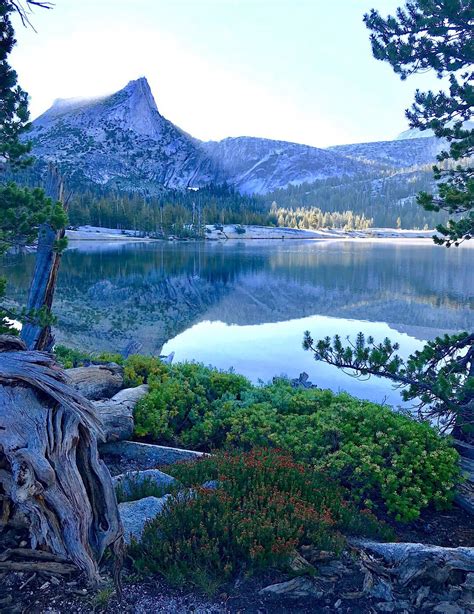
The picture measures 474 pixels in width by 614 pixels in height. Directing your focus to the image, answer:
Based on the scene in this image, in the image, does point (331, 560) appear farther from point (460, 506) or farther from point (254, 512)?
point (460, 506)

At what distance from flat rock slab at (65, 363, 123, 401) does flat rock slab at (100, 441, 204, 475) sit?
1.47 meters

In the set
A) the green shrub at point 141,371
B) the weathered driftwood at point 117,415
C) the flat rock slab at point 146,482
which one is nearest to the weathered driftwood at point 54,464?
the flat rock slab at point 146,482

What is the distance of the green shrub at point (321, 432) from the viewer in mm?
6727

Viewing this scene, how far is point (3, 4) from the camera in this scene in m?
7.42

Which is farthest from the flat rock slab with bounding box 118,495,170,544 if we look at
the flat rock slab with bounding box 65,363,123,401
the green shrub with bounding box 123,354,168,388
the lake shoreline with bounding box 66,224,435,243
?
the lake shoreline with bounding box 66,224,435,243

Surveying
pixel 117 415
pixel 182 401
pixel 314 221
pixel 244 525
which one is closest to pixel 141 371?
pixel 182 401

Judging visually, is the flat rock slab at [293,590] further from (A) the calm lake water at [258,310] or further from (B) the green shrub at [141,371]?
(A) the calm lake water at [258,310]

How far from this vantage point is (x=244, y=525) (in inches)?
186

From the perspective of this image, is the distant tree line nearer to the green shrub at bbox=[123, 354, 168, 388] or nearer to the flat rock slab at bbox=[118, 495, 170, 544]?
the green shrub at bbox=[123, 354, 168, 388]

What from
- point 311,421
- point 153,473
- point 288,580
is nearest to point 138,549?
point 288,580

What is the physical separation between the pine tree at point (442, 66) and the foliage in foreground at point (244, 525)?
5.30 meters

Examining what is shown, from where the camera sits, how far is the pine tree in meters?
8.02

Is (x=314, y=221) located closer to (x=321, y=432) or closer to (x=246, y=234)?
(x=246, y=234)

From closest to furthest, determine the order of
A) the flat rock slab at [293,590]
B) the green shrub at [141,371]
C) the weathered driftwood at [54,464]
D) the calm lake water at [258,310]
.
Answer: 1. the weathered driftwood at [54,464]
2. the flat rock slab at [293,590]
3. the green shrub at [141,371]
4. the calm lake water at [258,310]
